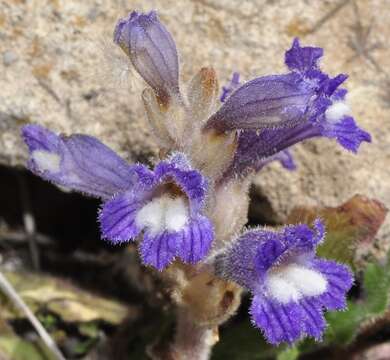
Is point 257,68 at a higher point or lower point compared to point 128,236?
higher

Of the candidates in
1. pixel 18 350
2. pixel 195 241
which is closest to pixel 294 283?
pixel 195 241

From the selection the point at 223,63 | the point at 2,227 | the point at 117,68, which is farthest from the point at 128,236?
the point at 2,227

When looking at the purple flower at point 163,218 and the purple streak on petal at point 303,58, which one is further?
the purple streak on petal at point 303,58

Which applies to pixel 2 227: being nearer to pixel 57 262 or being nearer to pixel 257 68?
pixel 57 262

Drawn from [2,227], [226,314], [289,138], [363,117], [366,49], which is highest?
[366,49]

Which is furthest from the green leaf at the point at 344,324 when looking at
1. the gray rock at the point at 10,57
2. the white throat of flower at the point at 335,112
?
the gray rock at the point at 10,57

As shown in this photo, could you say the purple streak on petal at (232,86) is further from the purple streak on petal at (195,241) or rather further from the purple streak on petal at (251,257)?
the purple streak on petal at (195,241)
